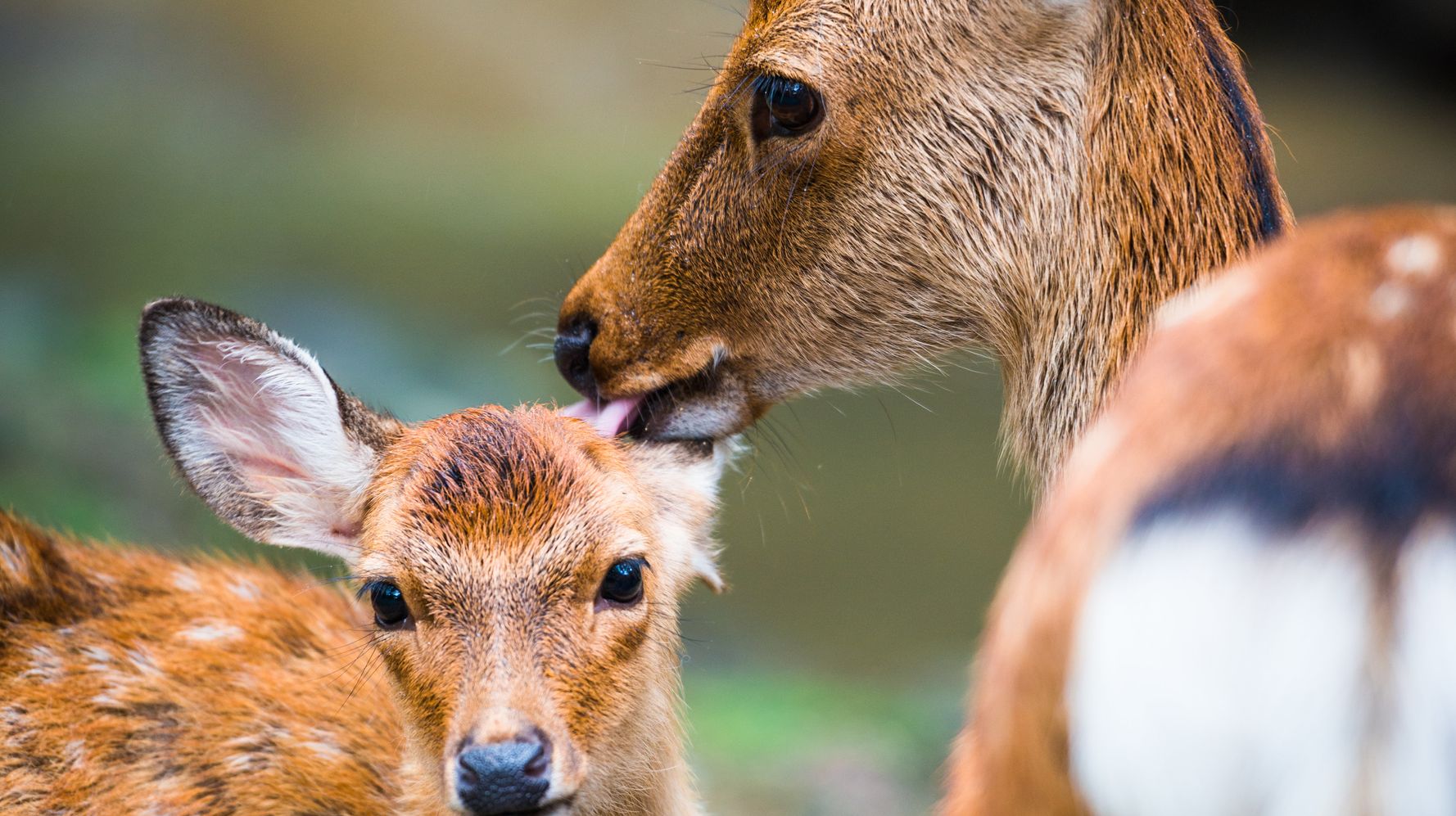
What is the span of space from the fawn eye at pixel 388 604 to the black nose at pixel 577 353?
2.03 feet

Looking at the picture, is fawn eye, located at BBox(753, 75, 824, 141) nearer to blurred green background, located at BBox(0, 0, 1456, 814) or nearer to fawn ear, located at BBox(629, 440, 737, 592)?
fawn ear, located at BBox(629, 440, 737, 592)

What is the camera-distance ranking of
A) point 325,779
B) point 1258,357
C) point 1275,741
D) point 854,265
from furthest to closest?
1. point 325,779
2. point 854,265
3. point 1258,357
4. point 1275,741

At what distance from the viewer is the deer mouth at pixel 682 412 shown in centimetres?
283

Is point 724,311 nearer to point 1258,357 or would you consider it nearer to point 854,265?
point 854,265

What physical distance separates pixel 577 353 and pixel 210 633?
109cm

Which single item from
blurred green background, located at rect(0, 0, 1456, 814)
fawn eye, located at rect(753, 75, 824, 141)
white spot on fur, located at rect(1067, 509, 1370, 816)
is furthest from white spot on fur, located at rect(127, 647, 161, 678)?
blurred green background, located at rect(0, 0, 1456, 814)

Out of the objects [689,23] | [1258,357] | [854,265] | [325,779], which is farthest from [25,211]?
[1258,357]

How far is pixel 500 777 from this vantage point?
2146 millimetres

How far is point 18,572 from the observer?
3031mm

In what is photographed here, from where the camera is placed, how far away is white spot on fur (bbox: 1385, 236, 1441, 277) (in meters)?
1.45

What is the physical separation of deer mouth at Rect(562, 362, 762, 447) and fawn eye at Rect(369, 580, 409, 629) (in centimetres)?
58

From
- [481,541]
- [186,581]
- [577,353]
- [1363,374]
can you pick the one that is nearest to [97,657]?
[186,581]

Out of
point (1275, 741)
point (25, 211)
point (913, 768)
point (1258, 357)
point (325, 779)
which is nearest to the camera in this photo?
point (1275, 741)

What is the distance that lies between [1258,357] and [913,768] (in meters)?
4.65
